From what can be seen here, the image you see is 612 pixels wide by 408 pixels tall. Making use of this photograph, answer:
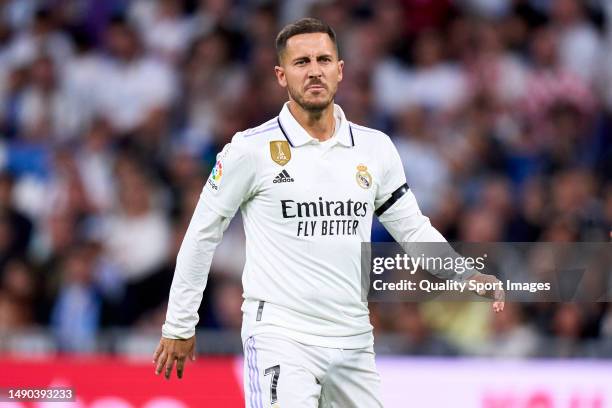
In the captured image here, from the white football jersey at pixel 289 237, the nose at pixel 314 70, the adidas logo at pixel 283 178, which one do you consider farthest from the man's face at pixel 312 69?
the adidas logo at pixel 283 178

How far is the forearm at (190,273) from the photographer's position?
502cm

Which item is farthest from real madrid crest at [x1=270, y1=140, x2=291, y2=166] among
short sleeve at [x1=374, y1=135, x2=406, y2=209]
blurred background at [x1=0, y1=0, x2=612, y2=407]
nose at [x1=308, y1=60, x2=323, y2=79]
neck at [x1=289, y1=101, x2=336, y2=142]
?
blurred background at [x1=0, y1=0, x2=612, y2=407]

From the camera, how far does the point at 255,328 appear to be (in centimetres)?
501

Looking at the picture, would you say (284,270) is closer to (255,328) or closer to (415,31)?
(255,328)

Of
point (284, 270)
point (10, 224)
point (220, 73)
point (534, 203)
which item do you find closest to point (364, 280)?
point (284, 270)

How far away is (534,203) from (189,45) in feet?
12.1

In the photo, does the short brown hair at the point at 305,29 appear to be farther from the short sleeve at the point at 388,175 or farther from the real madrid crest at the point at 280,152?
the short sleeve at the point at 388,175

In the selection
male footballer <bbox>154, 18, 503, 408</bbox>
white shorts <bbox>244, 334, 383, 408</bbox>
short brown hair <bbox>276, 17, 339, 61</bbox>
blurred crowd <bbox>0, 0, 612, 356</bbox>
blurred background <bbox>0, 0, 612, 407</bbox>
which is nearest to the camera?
white shorts <bbox>244, 334, 383, 408</bbox>

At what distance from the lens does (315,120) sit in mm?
5156

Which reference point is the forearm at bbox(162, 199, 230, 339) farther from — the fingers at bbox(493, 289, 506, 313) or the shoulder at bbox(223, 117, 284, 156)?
the fingers at bbox(493, 289, 506, 313)

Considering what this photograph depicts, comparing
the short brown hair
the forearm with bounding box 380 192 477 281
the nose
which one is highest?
the short brown hair

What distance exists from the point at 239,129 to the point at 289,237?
5.35 m

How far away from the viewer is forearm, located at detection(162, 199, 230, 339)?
5016mm

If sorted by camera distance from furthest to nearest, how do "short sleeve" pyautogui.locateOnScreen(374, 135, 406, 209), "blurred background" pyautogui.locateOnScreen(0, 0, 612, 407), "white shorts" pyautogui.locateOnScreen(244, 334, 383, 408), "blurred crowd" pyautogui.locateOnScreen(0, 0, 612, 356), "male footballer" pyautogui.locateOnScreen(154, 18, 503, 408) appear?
"blurred crowd" pyautogui.locateOnScreen(0, 0, 612, 356)
"blurred background" pyautogui.locateOnScreen(0, 0, 612, 407)
"short sleeve" pyautogui.locateOnScreen(374, 135, 406, 209)
"male footballer" pyautogui.locateOnScreen(154, 18, 503, 408)
"white shorts" pyautogui.locateOnScreen(244, 334, 383, 408)
